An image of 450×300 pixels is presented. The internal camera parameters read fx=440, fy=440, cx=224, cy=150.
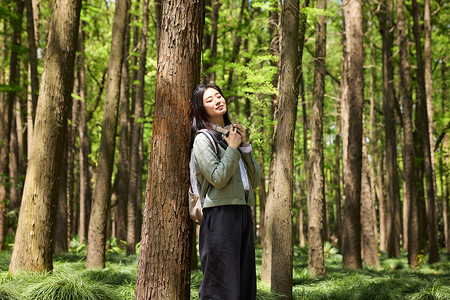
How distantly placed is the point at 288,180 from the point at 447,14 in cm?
1747

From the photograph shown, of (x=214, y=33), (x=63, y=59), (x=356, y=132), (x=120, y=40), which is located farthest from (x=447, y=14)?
(x=63, y=59)

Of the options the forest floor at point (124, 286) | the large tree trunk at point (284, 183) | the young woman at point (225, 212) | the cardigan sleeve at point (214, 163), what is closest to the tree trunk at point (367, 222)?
A: the forest floor at point (124, 286)

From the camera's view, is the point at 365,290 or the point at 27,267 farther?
the point at 365,290

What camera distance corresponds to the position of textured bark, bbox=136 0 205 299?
346 cm

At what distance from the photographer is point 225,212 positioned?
3.24m

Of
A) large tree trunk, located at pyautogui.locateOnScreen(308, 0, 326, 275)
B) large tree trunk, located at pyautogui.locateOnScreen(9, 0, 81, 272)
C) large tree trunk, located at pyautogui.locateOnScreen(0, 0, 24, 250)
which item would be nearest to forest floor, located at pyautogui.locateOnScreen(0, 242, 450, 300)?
large tree trunk, located at pyautogui.locateOnScreen(9, 0, 81, 272)

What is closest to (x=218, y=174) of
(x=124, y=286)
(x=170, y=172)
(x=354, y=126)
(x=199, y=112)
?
(x=170, y=172)

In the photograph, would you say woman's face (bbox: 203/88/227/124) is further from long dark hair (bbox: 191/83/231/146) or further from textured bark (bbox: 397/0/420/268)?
textured bark (bbox: 397/0/420/268)

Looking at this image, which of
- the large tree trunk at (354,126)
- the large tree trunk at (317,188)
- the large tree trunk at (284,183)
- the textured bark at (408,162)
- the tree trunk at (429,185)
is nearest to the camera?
the large tree trunk at (284,183)

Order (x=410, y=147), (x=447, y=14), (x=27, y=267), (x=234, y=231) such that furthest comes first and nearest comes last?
(x=447, y=14) → (x=410, y=147) → (x=27, y=267) → (x=234, y=231)

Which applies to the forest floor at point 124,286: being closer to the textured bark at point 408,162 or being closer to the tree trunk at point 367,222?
the textured bark at point 408,162

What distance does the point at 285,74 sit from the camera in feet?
21.6

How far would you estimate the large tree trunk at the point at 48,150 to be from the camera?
19.7 ft

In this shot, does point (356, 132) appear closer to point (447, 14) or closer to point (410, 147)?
point (410, 147)
